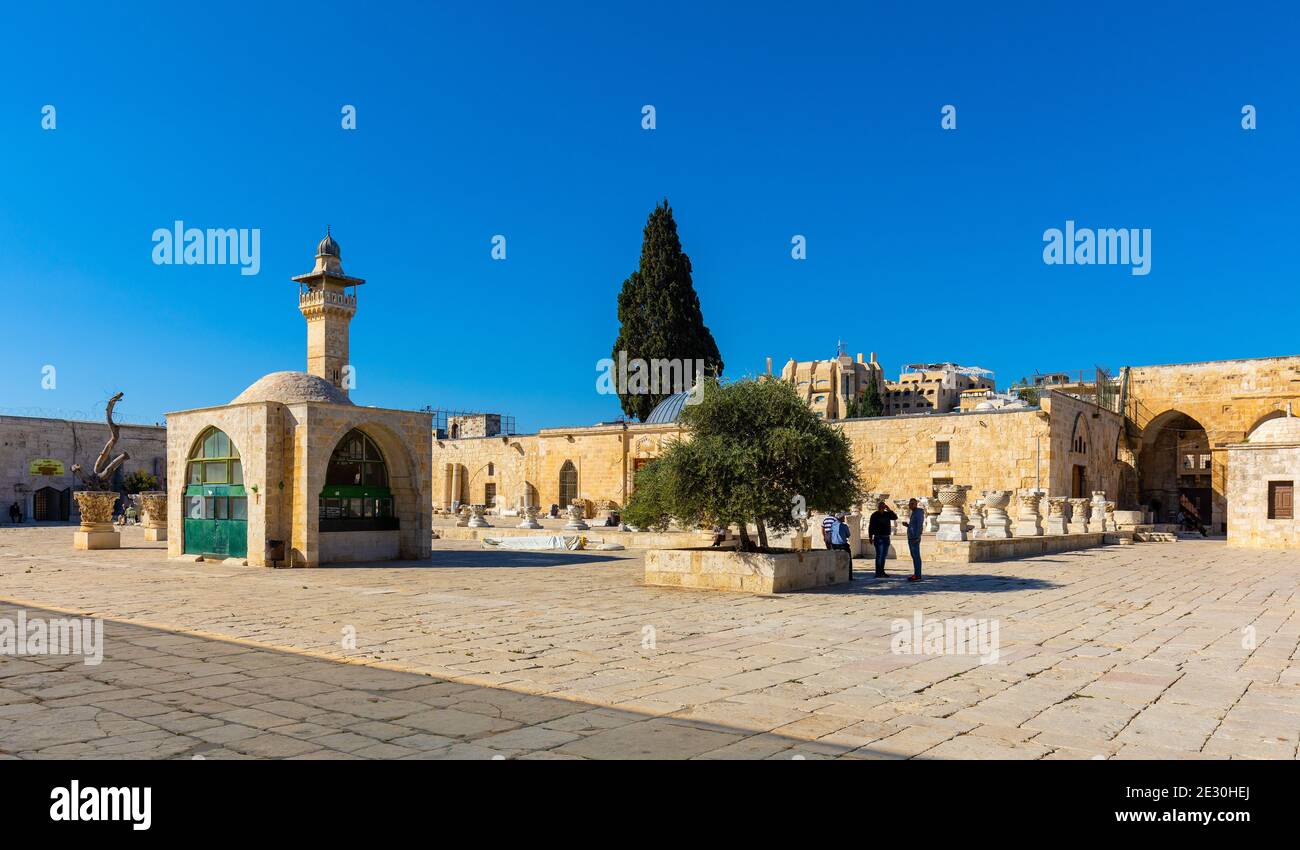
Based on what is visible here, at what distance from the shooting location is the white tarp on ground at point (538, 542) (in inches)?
872

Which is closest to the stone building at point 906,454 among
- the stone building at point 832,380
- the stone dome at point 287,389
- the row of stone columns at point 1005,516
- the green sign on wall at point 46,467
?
the row of stone columns at point 1005,516

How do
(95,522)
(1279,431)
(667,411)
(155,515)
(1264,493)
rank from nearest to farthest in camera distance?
(95,522), (1264,493), (1279,431), (155,515), (667,411)

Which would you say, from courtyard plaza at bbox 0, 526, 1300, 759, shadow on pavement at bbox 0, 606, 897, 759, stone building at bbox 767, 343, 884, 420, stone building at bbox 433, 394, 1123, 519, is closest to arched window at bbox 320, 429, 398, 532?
courtyard plaza at bbox 0, 526, 1300, 759

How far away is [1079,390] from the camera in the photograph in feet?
142

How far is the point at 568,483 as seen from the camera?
1619 inches

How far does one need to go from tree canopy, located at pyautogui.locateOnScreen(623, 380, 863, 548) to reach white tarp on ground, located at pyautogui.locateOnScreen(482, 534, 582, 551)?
9.25 meters

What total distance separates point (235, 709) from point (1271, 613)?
11.3 meters

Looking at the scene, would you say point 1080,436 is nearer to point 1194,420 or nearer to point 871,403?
point 1194,420

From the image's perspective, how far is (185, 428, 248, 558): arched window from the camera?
16984 millimetres

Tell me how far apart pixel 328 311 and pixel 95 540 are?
529 inches

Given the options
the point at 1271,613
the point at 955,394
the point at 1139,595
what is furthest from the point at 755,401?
the point at 955,394

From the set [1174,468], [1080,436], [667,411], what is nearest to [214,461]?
[667,411]
